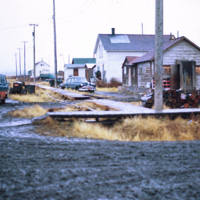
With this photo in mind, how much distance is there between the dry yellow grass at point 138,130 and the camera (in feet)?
24.8

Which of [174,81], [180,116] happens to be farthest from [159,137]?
[174,81]

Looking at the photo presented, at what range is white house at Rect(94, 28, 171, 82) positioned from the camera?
43094mm

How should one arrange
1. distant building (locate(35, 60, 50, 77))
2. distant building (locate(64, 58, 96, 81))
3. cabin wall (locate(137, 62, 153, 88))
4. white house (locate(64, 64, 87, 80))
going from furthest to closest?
distant building (locate(35, 60, 50, 77)) → white house (locate(64, 64, 87, 80)) → distant building (locate(64, 58, 96, 81)) → cabin wall (locate(137, 62, 153, 88))

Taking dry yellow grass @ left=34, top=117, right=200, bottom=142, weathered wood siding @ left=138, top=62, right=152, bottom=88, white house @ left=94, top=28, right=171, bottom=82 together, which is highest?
white house @ left=94, top=28, right=171, bottom=82

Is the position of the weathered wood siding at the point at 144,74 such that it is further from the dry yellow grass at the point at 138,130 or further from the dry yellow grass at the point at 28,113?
the dry yellow grass at the point at 138,130

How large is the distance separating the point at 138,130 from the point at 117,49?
117 feet

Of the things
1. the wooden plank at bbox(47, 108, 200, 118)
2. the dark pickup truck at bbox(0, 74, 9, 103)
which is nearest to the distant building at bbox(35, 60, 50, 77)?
the dark pickup truck at bbox(0, 74, 9, 103)

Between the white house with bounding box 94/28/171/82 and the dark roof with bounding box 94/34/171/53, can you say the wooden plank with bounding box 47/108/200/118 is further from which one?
the dark roof with bounding box 94/34/171/53

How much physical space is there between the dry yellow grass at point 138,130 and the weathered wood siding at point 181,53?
54.8 feet

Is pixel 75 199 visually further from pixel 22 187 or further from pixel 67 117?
pixel 67 117

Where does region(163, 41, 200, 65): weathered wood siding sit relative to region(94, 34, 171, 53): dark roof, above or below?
below

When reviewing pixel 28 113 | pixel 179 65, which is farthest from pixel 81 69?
pixel 28 113

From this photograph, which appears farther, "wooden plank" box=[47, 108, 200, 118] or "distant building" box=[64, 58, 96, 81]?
"distant building" box=[64, 58, 96, 81]

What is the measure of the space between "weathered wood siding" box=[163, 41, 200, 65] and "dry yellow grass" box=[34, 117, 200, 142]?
657 inches
